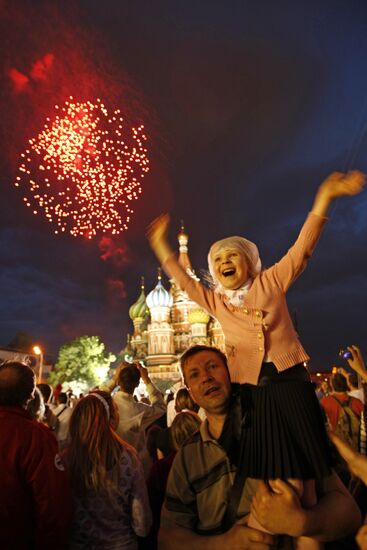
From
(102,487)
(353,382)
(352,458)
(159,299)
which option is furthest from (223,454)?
(159,299)

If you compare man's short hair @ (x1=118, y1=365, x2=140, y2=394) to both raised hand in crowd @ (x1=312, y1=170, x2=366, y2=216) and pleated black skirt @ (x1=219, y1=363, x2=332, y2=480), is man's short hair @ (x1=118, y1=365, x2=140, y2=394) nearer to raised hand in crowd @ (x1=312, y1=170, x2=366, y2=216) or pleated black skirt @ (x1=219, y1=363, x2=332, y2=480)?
pleated black skirt @ (x1=219, y1=363, x2=332, y2=480)

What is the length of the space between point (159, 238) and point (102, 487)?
2308mm

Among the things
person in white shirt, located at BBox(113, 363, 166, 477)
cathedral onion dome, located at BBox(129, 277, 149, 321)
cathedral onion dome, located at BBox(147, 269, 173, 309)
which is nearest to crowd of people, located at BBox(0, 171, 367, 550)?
person in white shirt, located at BBox(113, 363, 166, 477)

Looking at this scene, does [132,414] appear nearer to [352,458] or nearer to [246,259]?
[246,259]

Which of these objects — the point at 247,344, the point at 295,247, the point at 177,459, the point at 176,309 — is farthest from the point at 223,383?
the point at 176,309

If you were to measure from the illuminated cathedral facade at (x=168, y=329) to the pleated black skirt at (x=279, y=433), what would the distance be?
5221 centimetres

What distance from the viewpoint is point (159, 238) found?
379cm

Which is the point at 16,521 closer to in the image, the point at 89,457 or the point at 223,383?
the point at 89,457

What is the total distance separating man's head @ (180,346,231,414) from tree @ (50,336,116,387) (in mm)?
55926

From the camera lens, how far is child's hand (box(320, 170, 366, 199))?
2900mm

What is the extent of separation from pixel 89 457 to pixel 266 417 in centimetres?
200

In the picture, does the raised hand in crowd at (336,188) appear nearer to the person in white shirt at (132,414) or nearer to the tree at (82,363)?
the person in white shirt at (132,414)

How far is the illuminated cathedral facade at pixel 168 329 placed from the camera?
5841 cm

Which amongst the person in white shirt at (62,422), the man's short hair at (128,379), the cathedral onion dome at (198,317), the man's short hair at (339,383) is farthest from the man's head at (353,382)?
the cathedral onion dome at (198,317)
